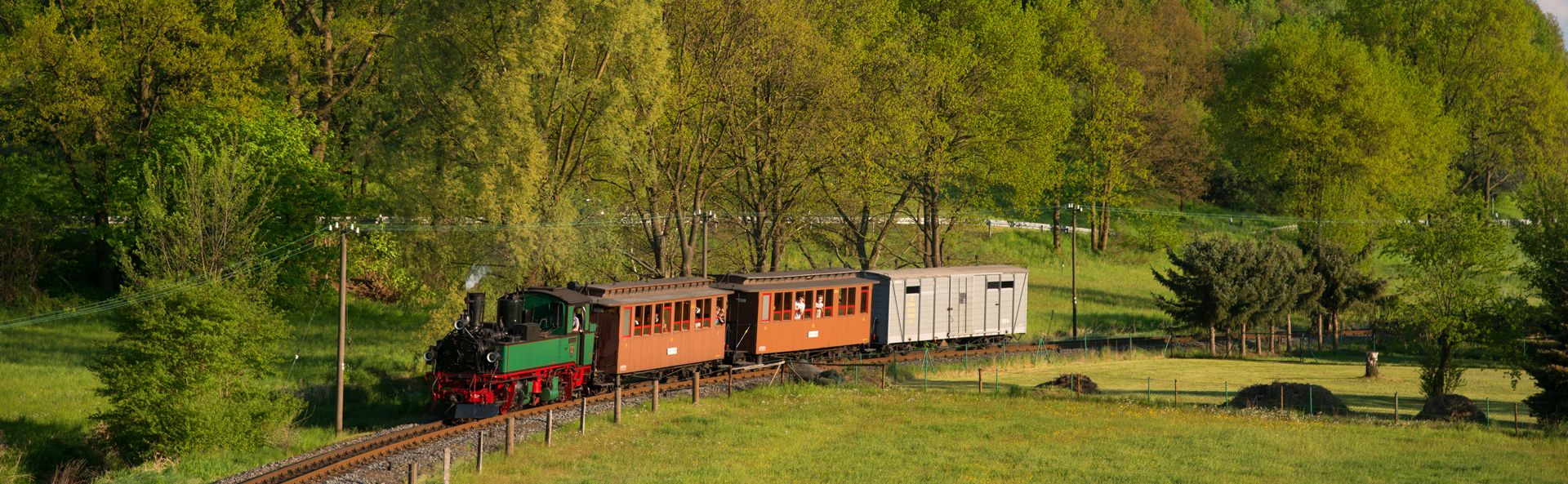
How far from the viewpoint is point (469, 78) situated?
45156 mm

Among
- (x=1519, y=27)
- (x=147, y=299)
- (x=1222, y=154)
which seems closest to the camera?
(x=147, y=299)

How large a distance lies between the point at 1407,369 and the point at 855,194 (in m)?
23.2

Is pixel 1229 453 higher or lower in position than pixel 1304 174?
lower

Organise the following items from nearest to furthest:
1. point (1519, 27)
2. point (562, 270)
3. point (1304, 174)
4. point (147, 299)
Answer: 1. point (147, 299)
2. point (562, 270)
3. point (1304, 174)
4. point (1519, 27)

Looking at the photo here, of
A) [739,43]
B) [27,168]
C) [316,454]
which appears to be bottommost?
[316,454]

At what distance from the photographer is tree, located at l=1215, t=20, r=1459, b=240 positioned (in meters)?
67.4

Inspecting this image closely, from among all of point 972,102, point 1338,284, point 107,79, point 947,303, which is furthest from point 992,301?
point 107,79

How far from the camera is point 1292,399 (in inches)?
1469

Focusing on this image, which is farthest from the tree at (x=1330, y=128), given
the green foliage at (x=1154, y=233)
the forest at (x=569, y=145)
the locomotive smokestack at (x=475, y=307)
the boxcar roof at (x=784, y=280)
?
the locomotive smokestack at (x=475, y=307)

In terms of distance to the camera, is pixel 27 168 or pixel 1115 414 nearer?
pixel 1115 414

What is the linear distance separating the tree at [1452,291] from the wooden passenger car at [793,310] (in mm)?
18087

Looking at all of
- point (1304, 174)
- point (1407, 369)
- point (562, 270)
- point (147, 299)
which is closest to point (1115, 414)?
point (562, 270)

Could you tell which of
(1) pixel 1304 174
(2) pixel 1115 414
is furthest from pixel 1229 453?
(1) pixel 1304 174

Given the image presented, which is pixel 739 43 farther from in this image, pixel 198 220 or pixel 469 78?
pixel 198 220
